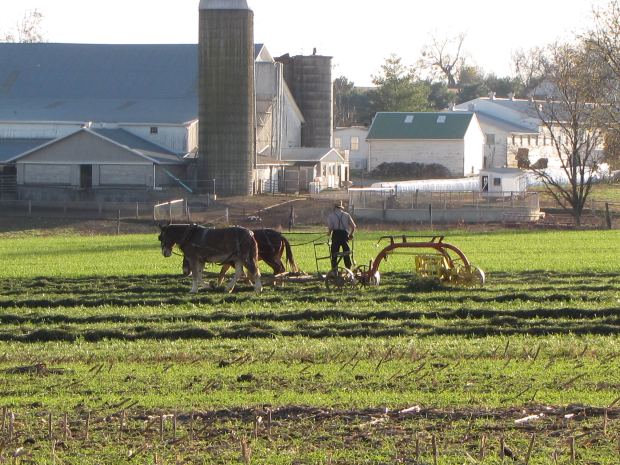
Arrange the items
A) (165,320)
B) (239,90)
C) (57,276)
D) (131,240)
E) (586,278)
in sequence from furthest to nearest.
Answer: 1. (239,90)
2. (131,240)
3. (57,276)
4. (586,278)
5. (165,320)

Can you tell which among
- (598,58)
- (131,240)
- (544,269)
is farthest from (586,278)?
(598,58)

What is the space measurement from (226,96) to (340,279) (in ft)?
146

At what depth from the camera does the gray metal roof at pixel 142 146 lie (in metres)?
67.8

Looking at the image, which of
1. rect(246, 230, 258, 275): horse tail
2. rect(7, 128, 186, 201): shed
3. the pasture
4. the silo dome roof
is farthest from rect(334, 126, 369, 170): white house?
rect(246, 230, 258, 275): horse tail

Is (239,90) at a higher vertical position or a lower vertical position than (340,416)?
higher

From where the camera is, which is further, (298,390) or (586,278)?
(586,278)

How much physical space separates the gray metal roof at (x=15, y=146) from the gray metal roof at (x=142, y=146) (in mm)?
3996

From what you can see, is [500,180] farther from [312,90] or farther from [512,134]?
[512,134]

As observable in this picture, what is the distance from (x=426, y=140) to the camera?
302 feet

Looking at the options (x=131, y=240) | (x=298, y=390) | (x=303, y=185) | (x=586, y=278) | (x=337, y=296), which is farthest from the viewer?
(x=303, y=185)

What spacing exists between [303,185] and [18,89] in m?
19.1

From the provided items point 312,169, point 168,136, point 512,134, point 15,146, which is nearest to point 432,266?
point 168,136

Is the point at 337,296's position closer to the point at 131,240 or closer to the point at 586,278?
the point at 586,278

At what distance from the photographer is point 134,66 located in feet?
259
